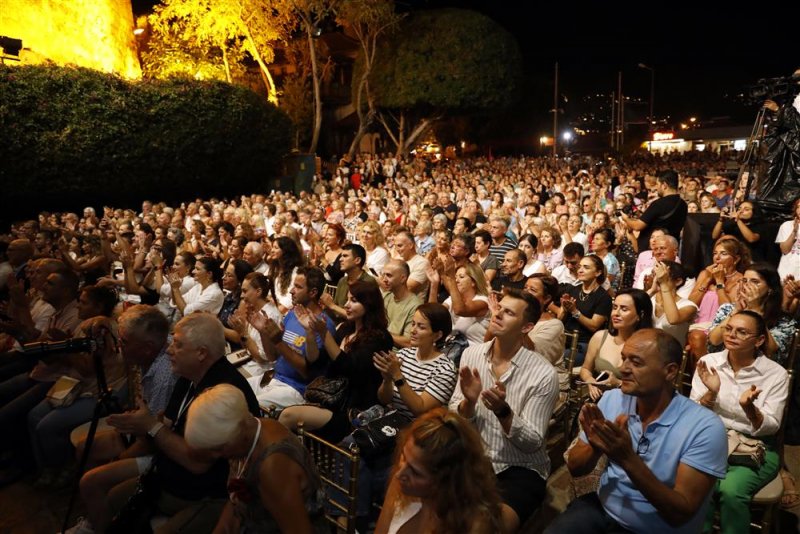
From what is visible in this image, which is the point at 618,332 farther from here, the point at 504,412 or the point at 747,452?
the point at 504,412

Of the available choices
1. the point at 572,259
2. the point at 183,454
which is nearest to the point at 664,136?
the point at 572,259

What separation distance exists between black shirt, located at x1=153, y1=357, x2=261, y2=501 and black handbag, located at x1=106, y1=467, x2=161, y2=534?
0.06 m

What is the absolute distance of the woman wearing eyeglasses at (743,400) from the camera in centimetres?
312

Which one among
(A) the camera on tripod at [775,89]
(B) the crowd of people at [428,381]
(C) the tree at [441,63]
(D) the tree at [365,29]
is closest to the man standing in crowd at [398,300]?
(B) the crowd of people at [428,381]

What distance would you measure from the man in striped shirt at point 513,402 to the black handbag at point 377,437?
1.26 ft

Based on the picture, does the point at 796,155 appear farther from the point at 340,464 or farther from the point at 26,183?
the point at 26,183

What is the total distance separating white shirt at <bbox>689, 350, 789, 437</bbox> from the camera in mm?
3320

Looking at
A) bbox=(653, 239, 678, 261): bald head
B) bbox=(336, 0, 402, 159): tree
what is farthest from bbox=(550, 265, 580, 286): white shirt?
bbox=(336, 0, 402, 159): tree

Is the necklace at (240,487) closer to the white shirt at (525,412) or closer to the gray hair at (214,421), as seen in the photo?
the gray hair at (214,421)

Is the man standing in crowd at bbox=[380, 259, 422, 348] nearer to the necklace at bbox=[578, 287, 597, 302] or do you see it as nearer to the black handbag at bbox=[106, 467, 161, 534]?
the necklace at bbox=[578, 287, 597, 302]

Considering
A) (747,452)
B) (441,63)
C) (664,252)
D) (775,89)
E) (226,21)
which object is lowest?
(747,452)

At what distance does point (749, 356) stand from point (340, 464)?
2383mm

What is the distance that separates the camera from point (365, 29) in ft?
92.6

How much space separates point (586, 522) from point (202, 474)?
1877 millimetres
